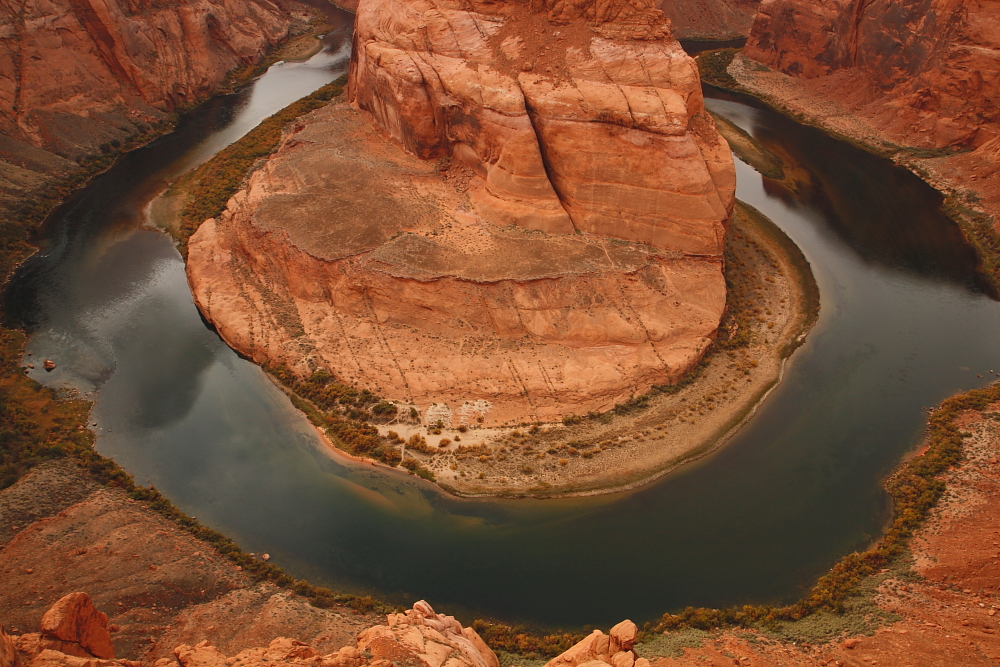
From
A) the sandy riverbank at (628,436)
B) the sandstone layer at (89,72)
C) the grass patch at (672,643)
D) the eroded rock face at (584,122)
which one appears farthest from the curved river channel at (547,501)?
the eroded rock face at (584,122)

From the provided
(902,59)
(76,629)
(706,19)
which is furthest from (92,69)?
(706,19)

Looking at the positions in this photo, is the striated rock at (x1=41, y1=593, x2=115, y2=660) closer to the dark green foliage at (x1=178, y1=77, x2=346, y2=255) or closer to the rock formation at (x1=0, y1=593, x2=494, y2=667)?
the rock formation at (x1=0, y1=593, x2=494, y2=667)

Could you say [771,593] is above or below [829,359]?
below

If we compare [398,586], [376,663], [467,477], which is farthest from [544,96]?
[376,663]

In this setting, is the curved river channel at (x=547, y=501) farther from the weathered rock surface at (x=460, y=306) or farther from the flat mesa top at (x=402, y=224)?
the flat mesa top at (x=402, y=224)

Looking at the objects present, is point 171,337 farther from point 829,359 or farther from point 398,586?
point 829,359

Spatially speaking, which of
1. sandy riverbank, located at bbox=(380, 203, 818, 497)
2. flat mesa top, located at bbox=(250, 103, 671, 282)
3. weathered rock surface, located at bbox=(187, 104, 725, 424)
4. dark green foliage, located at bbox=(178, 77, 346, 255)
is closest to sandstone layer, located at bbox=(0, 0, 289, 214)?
dark green foliage, located at bbox=(178, 77, 346, 255)
